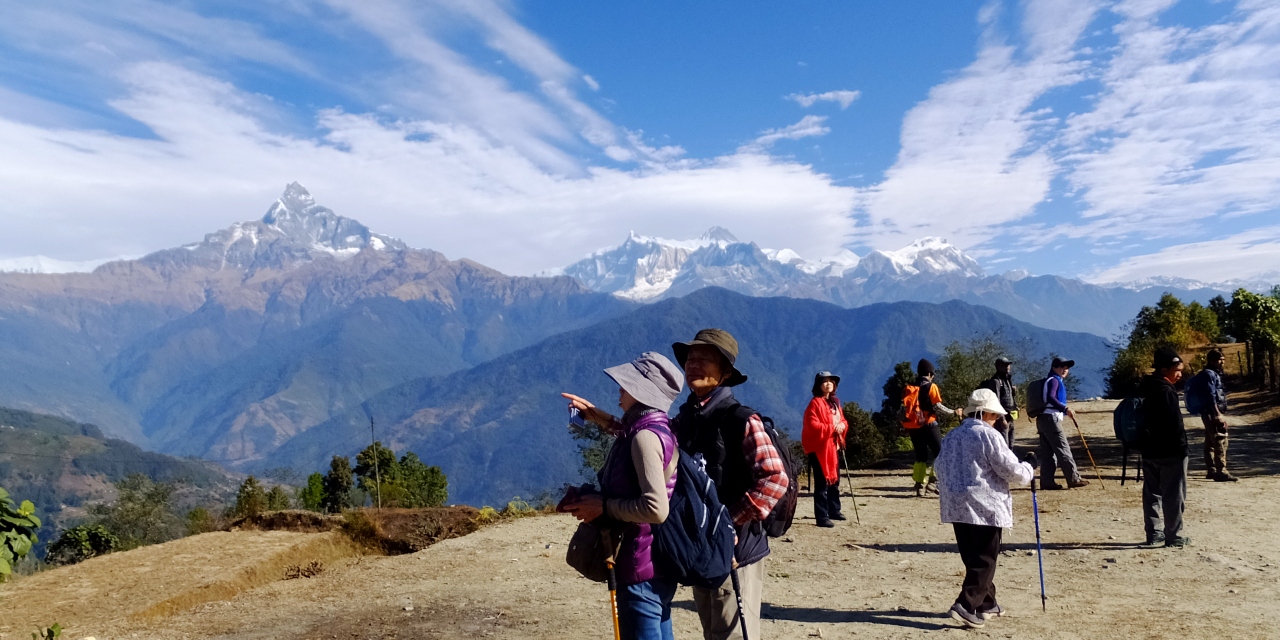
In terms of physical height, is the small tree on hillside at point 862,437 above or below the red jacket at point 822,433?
below

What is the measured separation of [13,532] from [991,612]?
32.4 feet

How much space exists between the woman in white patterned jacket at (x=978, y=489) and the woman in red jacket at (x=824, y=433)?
3.54 meters

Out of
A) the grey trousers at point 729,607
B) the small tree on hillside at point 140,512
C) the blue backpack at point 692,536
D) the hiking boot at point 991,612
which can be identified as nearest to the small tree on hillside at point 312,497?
the small tree on hillside at point 140,512

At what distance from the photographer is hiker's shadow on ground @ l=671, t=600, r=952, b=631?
6.96 meters

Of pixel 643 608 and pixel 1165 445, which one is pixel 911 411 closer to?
pixel 1165 445

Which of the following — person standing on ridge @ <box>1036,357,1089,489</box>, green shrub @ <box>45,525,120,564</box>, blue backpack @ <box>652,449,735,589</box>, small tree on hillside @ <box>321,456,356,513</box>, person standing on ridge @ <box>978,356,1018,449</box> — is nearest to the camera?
blue backpack @ <box>652,449,735,589</box>

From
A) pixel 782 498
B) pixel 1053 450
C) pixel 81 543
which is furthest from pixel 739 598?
pixel 81 543

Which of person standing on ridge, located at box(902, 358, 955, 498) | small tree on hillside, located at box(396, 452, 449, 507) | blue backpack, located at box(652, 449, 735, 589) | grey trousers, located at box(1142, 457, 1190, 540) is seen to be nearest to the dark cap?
grey trousers, located at box(1142, 457, 1190, 540)

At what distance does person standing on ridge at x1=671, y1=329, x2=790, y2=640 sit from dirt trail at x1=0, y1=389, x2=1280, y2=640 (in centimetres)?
236

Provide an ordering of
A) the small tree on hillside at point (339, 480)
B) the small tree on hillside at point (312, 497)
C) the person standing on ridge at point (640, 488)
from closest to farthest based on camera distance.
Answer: the person standing on ridge at point (640, 488)
the small tree on hillside at point (312, 497)
the small tree on hillside at point (339, 480)

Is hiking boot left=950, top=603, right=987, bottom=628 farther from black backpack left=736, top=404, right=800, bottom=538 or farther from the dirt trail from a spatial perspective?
black backpack left=736, top=404, right=800, bottom=538

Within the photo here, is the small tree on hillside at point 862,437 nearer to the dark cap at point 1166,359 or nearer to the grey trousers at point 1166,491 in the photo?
the grey trousers at point 1166,491

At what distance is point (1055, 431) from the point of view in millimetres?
12625

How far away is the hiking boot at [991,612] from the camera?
22.2 feet
